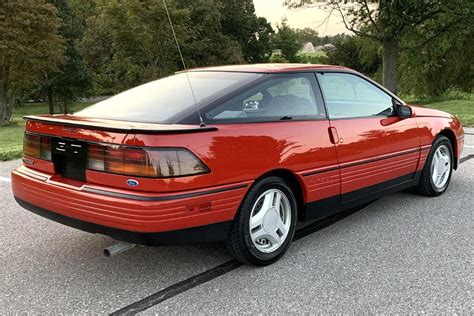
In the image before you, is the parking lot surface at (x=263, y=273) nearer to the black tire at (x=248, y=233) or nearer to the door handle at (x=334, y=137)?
the black tire at (x=248, y=233)

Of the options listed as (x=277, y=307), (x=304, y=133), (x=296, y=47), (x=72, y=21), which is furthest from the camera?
(x=296, y=47)

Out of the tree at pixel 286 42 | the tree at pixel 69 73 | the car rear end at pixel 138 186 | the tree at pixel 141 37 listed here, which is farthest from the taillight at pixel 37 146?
the tree at pixel 286 42

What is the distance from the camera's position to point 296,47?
236 feet

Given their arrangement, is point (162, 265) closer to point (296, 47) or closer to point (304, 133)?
point (304, 133)

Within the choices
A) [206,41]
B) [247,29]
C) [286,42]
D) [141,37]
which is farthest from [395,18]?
[286,42]

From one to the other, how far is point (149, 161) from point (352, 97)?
218 cm

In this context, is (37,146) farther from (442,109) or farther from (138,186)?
(442,109)

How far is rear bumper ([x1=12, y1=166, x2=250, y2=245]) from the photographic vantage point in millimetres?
2838

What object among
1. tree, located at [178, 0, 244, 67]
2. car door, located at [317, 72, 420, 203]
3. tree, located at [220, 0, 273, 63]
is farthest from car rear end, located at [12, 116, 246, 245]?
tree, located at [220, 0, 273, 63]

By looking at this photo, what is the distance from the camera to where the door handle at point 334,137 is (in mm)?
3818

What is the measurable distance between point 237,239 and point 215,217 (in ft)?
0.94

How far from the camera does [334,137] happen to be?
3.84m

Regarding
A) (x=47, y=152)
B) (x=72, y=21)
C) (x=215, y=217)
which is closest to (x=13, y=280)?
(x=47, y=152)

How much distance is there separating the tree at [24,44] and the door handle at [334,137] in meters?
27.0
